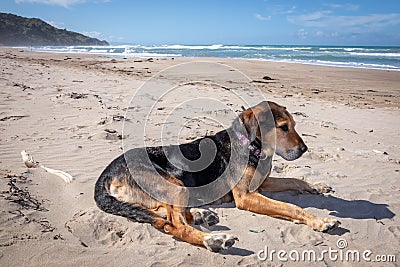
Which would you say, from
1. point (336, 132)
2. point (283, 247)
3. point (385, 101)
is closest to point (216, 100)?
point (336, 132)

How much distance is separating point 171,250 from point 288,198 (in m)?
2.39

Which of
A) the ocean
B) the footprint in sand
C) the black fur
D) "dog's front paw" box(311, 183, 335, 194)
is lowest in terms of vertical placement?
the footprint in sand

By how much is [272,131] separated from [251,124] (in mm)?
346

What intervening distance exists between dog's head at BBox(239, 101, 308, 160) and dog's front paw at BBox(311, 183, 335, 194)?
76 centimetres

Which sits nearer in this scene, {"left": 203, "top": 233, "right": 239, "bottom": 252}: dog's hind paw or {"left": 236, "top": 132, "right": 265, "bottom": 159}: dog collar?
{"left": 203, "top": 233, "right": 239, "bottom": 252}: dog's hind paw

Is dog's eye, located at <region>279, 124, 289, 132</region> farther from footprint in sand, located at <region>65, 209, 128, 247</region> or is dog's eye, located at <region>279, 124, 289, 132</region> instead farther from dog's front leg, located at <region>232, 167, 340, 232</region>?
footprint in sand, located at <region>65, 209, 128, 247</region>

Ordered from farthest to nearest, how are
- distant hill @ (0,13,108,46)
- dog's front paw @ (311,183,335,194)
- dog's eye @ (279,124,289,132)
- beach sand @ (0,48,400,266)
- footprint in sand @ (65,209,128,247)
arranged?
distant hill @ (0,13,108,46), dog's front paw @ (311,183,335,194), dog's eye @ (279,124,289,132), footprint in sand @ (65,209,128,247), beach sand @ (0,48,400,266)

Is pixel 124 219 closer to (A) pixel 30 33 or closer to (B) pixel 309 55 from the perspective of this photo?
(B) pixel 309 55

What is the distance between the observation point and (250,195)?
459 cm

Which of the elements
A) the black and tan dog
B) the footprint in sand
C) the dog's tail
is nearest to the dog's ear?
the black and tan dog

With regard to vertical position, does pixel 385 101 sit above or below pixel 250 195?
above

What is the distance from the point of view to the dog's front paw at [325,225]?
4023 millimetres

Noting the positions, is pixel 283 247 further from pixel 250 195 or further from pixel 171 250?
pixel 171 250
